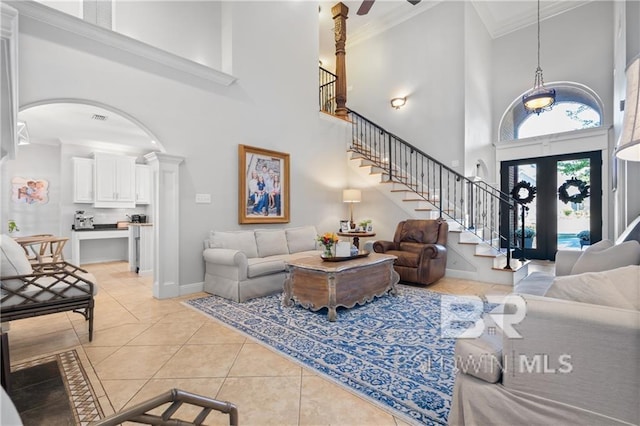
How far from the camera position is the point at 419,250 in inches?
176

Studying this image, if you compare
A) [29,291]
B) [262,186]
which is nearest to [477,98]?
[262,186]

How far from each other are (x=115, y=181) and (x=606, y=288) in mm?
8892

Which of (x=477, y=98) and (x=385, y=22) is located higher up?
(x=385, y=22)

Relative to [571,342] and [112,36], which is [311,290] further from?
[112,36]

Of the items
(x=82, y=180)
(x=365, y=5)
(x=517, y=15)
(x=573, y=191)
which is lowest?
(x=573, y=191)

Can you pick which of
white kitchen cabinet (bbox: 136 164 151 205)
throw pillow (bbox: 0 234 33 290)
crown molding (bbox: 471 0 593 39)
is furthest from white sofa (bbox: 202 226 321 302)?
crown molding (bbox: 471 0 593 39)

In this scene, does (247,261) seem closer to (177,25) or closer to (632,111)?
(632,111)

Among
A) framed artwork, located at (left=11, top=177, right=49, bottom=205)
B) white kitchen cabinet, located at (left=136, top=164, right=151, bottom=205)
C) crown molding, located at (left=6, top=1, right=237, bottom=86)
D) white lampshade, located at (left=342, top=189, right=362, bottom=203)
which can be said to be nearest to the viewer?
crown molding, located at (left=6, top=1, right=237, bottom=86)

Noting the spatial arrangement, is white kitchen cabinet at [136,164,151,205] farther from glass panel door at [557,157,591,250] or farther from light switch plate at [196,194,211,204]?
glass panel door at [557,157,591,250]

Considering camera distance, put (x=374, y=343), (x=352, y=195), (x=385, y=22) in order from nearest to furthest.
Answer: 1. (x=374, y=343)
2. (x=352, y=195)
3. (x=385, y=22)

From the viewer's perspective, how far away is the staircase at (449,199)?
5.00 meters

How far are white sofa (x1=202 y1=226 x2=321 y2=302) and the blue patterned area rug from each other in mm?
186

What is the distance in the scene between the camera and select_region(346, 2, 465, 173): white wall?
20.5 feet

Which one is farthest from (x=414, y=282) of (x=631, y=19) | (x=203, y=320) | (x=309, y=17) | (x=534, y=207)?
(x=309, y=17)
